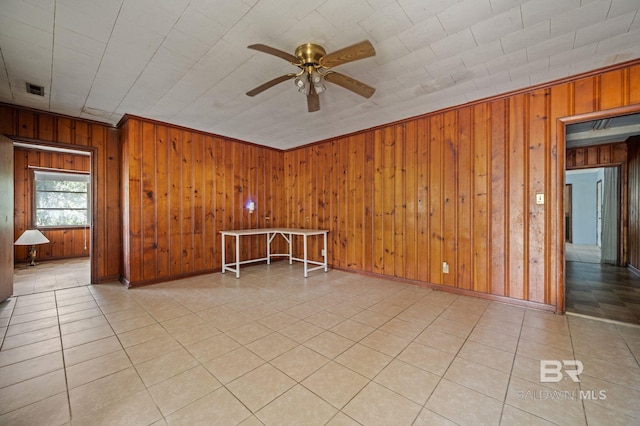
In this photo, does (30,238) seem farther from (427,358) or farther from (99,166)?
(427,358)

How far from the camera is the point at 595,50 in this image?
7.52 feet

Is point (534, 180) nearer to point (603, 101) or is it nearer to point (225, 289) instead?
point (603, 101)

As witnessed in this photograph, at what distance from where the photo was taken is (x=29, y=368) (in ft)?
6.17

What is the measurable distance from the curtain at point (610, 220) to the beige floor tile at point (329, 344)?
21.9ft

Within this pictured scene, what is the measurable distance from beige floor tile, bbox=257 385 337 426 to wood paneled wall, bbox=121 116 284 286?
11.3 ft

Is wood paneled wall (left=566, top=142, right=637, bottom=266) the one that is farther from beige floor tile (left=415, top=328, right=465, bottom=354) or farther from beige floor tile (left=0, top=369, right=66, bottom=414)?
beige floor tile (left=0, top=369, right=66, bottom=414)

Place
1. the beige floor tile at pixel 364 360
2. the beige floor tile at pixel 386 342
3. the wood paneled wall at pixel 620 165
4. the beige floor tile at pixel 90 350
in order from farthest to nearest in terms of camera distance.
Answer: the wood paneled wall at pixel 620 165, the beige floor tile at pixel 386 342, the beige floor tile at pixel 90 350, the beige floor tile at pixel 364 360

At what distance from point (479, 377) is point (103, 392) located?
2.47 meters

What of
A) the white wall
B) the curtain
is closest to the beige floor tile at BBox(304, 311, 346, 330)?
the curtain

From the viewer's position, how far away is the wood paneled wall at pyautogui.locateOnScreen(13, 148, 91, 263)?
18.5 ft

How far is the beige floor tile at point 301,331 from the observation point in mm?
2320

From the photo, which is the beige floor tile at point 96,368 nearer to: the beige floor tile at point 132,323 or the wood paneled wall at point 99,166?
the beige floor tile at point 132,323

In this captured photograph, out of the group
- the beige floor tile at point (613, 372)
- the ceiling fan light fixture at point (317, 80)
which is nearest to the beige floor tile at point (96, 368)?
the ceiling fan light fixture at point (317, 80)

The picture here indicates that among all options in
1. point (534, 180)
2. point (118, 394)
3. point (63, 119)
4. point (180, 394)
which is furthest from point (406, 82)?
point (63, 119)
